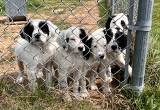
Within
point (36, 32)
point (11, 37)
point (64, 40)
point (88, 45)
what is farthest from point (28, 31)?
point (11, 37)

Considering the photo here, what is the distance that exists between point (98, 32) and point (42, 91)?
2.63ft

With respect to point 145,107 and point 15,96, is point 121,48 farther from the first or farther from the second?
point 15,96

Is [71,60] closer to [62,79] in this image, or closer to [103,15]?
[62,79]

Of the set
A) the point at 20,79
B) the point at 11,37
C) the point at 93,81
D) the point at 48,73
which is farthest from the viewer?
the point at 11,37

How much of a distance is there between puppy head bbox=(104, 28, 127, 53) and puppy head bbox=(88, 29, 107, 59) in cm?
5

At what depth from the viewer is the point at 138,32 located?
127 inches

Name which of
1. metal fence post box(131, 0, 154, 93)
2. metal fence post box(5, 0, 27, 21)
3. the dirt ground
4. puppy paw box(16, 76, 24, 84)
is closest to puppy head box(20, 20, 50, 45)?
the dirt ground

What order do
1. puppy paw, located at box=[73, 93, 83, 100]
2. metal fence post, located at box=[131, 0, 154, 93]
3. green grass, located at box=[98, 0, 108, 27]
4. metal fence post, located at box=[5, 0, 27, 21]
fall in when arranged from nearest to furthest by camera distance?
metal fence post, located at box=[131, 0, 154, 93] < puppy paw, located at box=[73, 93, 83, 100] < green grass, located at box=[98, 0, 108, 27] < metal fence post, located at box=[5, 0, 27, 21]

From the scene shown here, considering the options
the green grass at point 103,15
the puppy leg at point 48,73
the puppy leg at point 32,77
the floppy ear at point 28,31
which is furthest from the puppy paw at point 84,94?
the green grass at point 103,15

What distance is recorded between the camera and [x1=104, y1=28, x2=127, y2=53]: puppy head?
3744 mm

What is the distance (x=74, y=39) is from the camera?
3.71 metres

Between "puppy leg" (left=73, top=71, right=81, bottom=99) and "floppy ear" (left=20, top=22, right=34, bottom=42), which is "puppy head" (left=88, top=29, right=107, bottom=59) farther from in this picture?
"floppy ear" (left=20, top=22, right=34, bottom=42)

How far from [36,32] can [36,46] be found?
23cm

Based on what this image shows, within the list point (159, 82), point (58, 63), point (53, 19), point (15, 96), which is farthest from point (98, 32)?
point (53, 19)
